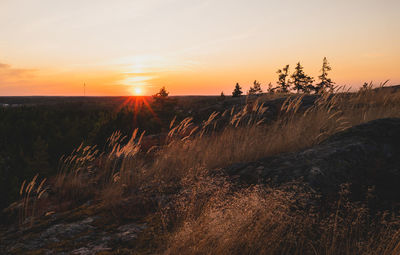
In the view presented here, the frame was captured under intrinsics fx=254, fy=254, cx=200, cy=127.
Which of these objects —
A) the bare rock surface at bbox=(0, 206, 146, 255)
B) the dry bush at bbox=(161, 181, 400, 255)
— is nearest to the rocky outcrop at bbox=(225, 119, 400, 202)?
the dry bush at bbox=(161, 181, 400, 255)

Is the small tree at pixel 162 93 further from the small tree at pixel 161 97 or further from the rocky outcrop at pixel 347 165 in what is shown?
the rocky outcrop at pixel 347 165

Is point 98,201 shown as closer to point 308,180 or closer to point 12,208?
point 12,208

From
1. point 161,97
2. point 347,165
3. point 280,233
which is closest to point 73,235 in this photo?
point 280,233

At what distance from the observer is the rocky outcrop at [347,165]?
8.58ft

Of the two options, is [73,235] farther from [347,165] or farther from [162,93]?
[162,93]

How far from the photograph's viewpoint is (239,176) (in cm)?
317

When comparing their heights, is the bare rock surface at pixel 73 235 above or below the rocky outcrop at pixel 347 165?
below

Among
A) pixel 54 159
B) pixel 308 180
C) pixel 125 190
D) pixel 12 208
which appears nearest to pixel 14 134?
pixel 54 159

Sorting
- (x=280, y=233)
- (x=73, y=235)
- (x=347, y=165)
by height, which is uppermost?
(x=347, y=165)

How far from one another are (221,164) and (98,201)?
6.82 feet

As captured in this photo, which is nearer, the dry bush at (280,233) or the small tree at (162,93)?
the dry bush at (280,233)

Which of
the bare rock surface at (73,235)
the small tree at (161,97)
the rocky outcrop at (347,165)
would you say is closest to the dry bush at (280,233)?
the rocky outcrop at (347,165)

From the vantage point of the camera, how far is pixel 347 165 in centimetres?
283

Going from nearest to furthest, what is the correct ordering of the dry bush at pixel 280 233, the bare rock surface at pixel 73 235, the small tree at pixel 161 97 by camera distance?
the dry bush at pixel 280 233
the bare rock surface at pixel 73 235
the small tree at pixel 161 97
